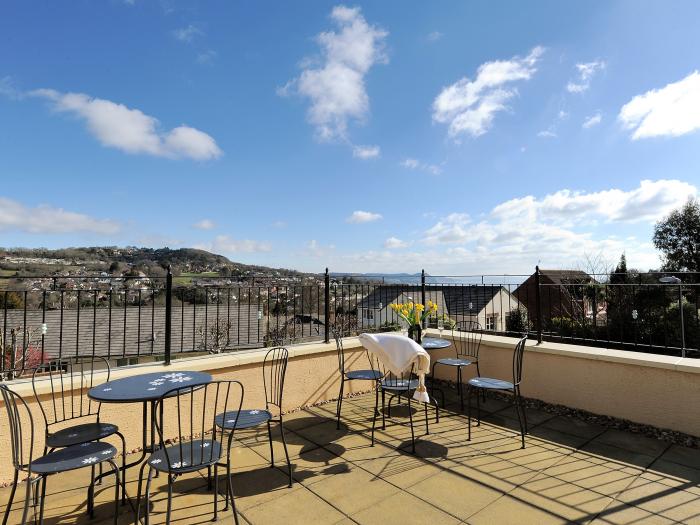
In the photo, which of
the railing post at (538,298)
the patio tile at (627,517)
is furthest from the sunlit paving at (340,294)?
the railing post at (538,298)

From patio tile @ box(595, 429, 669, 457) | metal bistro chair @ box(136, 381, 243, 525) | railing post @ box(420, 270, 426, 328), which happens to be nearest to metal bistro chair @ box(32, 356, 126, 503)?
metal bistro chair @ box(136, 381, 243, 525)

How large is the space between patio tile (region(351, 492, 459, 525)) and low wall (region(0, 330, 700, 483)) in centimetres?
198

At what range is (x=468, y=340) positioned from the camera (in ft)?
16.2

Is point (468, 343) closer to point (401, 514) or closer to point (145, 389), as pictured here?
point (401, 514)

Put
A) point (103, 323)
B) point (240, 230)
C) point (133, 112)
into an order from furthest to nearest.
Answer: point (240, 230)
point (133, 112)
point (103, 323)

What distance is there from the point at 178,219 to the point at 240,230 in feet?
9.01

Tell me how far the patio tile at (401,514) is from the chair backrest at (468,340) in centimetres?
281

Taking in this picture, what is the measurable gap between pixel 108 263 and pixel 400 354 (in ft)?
12.9

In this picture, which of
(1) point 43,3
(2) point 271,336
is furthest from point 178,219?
(2) point 271,336

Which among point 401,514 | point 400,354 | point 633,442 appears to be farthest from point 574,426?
point 401,514

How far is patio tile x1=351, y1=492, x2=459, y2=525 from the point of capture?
6.72 feet

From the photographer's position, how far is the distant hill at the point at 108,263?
10.9ft

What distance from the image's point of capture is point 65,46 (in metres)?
5.24

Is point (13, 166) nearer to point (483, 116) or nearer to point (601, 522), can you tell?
point (483, 116)
